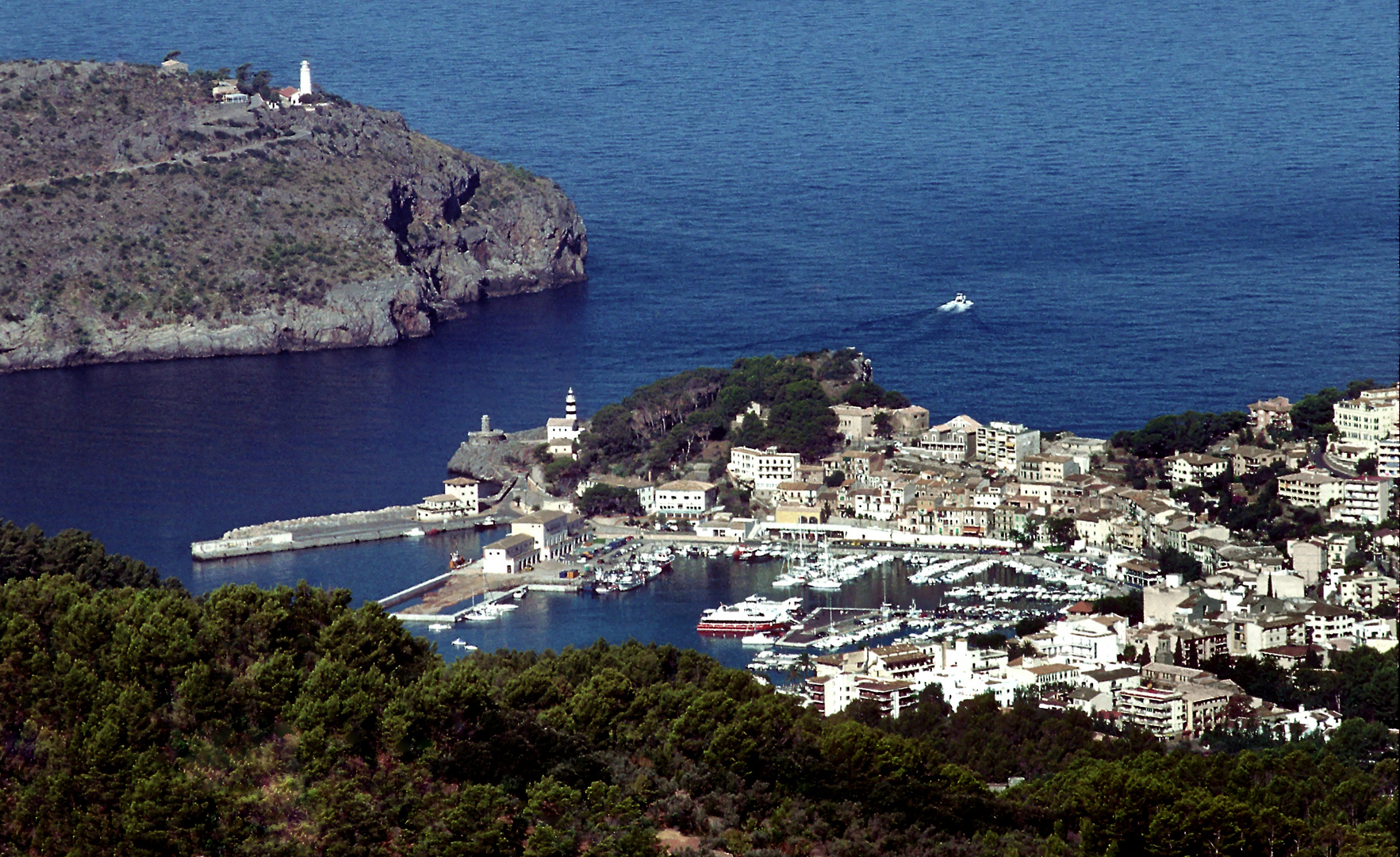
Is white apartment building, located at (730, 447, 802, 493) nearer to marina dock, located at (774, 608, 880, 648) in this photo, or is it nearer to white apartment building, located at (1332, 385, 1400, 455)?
marina dock, located at (774, 608, 880, 648)

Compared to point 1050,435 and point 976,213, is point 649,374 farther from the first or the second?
point 976,213

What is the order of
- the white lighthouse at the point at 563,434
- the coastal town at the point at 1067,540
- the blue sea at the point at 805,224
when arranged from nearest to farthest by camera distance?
the coastal town at the point at 1067,540 → the white lighthouse at the point at 563,434 → the blue sea at the point at 805,224

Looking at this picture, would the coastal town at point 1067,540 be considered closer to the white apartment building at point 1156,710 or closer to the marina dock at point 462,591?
the white apartment building at point 1156,710

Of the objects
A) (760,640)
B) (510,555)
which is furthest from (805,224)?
(760,640)

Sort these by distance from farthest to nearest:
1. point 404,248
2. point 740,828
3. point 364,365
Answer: point 404,248
point 364,365
point 740,828

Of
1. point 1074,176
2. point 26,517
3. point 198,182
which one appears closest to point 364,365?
point 198,182

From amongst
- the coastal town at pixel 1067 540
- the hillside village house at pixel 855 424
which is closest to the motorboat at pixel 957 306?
the coastal town at pixel 1067 540

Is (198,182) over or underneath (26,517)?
over
